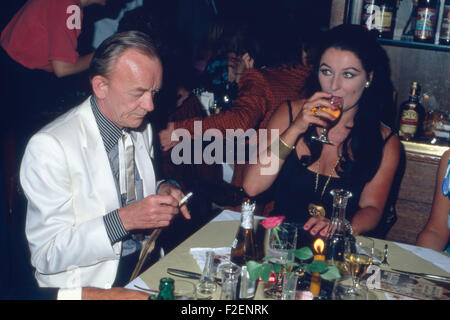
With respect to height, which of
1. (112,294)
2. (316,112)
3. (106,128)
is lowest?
(112,294)

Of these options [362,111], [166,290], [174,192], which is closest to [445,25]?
[362,111]

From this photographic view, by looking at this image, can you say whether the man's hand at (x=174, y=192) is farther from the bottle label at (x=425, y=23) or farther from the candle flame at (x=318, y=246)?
the bottle label at (x=425, y=23)

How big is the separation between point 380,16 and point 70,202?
245 centimetres

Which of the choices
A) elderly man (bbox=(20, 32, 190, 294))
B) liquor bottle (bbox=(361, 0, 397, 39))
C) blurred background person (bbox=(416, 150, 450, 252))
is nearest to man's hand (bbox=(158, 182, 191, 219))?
elderly man (bbox=(20, 32, 190, 294))

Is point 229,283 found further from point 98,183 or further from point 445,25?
point 445,25

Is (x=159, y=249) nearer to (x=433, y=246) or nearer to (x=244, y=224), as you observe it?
(x=244, y=224)

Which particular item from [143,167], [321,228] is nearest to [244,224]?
[321,228]

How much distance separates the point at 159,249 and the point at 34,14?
6.68 feet

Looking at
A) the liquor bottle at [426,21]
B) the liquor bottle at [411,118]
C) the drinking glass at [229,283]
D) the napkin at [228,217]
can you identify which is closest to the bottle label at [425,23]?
the liquor bottle at [426,21]

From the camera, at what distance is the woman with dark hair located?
2.10 m

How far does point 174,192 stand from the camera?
181 cm

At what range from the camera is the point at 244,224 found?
52.5 inches

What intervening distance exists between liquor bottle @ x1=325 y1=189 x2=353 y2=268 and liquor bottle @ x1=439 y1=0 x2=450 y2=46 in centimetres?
209

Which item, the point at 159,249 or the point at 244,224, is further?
the point at 159,249
